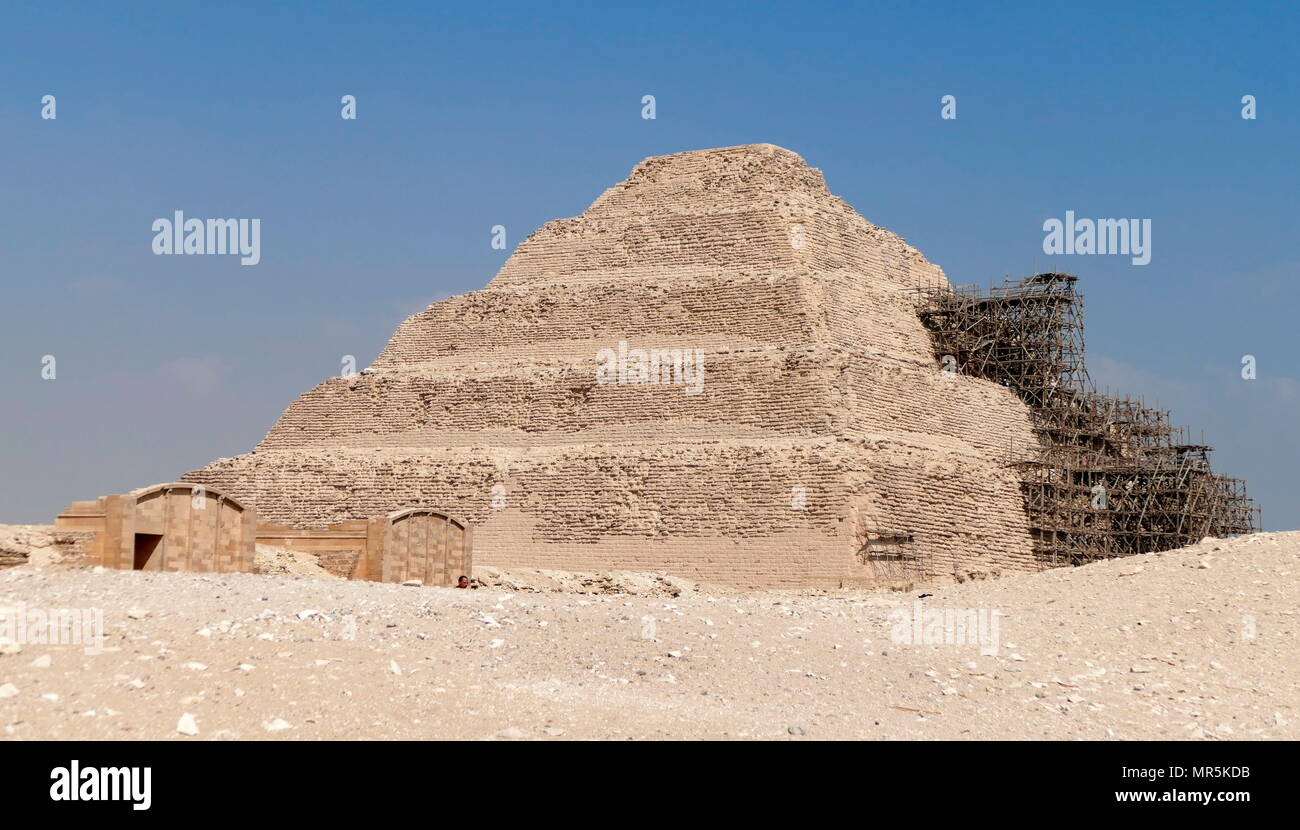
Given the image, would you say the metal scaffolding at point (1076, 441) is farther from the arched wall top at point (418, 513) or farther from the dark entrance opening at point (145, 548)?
the dark entrance opening at point (145, 548)

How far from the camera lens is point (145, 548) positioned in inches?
1057

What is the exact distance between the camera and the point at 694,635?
755 inches

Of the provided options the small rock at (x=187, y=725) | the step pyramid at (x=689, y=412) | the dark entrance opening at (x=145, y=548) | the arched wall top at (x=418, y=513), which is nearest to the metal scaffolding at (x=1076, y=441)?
the step pyramid at (x=689, y=412)

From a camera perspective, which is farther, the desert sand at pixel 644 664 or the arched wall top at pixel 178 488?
the arched wall top at pixel 178 488

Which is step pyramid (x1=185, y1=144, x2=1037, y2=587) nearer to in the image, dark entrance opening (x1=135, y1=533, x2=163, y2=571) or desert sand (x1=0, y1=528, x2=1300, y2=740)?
desert sand (x1=0, y1=528, x2=1300, y2=740)

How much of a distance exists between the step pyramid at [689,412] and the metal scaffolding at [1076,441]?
1.32 metres

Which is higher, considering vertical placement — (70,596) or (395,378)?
(395,378)

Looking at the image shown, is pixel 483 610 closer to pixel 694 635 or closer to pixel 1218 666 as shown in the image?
pixel 694 635

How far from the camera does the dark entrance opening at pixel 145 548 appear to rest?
1047 inches

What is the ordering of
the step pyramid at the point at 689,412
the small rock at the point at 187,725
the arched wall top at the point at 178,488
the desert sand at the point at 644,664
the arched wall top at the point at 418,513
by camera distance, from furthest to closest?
the step pyramid at the point at 689,412 < the arched wall top at the point at 418,513 < the arched wall top at the point at 178,488 < the desert sand at the point at 644,664 < the small rock at the point at 187,725

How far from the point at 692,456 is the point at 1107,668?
915 inches

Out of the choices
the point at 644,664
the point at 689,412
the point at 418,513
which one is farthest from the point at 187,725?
the point at 689,412

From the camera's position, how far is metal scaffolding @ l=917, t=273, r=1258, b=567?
47.0m
